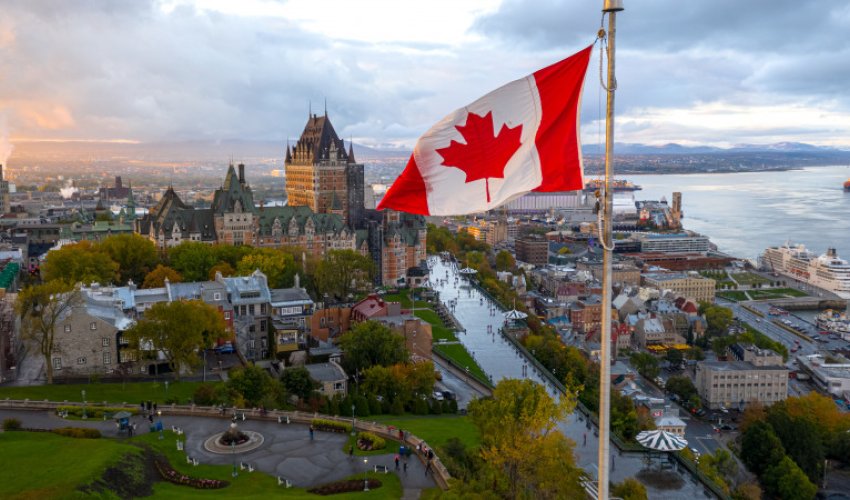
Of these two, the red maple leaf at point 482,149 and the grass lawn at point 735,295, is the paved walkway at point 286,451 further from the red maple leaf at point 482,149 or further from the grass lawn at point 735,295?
the grass lawn at point 735,295

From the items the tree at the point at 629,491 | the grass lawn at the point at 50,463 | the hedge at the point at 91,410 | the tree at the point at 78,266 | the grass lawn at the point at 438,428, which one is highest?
the tree at the point at 78,266

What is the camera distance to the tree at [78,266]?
48.5 m

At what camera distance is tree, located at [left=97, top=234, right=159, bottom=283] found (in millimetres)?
56281

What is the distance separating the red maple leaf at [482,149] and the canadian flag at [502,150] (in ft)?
0.04

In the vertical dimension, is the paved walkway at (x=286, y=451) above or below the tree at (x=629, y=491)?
above

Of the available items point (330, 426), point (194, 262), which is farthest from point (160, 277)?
point (330, 426)

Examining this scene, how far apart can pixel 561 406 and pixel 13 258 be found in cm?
5916

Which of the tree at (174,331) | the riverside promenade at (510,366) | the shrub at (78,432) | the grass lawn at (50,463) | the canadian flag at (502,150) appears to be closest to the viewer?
the canadian flag at (502,150)

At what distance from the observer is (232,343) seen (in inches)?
1663

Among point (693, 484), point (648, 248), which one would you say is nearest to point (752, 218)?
point (648, 248)

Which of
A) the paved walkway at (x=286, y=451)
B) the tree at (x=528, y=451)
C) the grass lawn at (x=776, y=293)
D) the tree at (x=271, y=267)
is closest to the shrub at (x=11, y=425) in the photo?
the paved walkway at (x=286, y=451)

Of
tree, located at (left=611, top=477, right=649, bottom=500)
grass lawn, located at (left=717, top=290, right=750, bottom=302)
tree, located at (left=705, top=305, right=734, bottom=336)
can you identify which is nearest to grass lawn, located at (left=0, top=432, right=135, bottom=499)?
tree, located at (left=611, top=477, right=649, bottom=500)

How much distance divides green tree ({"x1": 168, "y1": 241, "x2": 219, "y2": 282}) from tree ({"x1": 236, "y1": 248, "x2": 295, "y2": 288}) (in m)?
2.39

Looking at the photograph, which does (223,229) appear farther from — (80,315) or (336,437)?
(336,437)
